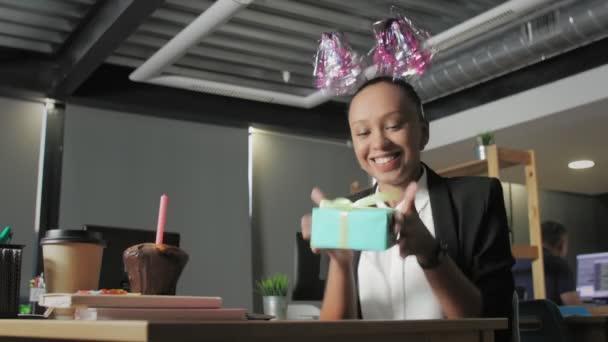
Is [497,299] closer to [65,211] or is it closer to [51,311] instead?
[51,311]

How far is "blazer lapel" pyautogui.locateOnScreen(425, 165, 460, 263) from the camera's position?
118cm

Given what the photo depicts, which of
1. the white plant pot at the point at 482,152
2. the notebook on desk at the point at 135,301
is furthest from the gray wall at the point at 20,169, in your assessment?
the notebook on desk at the point at 135,301

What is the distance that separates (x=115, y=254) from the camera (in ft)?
9.41

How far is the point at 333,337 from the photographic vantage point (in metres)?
0.77

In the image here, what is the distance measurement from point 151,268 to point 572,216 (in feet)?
25.6

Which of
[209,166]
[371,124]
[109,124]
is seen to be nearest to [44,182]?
[109,124]

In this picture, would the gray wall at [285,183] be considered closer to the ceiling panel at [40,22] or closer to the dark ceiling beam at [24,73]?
the dark ceiling beam at [24,73]

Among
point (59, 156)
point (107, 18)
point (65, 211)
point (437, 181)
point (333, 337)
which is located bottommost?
point (333, 337)

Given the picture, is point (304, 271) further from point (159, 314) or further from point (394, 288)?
point (159, 314)

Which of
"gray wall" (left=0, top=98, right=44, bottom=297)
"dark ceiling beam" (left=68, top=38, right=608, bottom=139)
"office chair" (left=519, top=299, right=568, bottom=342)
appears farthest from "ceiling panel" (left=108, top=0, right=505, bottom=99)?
"office chair" (left=519, top=299, right=568, bottom=342)

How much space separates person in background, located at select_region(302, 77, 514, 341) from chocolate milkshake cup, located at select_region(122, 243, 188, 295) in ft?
0.79

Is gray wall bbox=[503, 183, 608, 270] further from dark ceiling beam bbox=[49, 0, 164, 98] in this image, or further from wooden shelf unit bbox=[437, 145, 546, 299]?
dark ceiling beam bbox=[49, 0, 164, 98]

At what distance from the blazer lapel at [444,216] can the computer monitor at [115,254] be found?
177cm

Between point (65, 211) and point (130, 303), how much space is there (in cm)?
450
